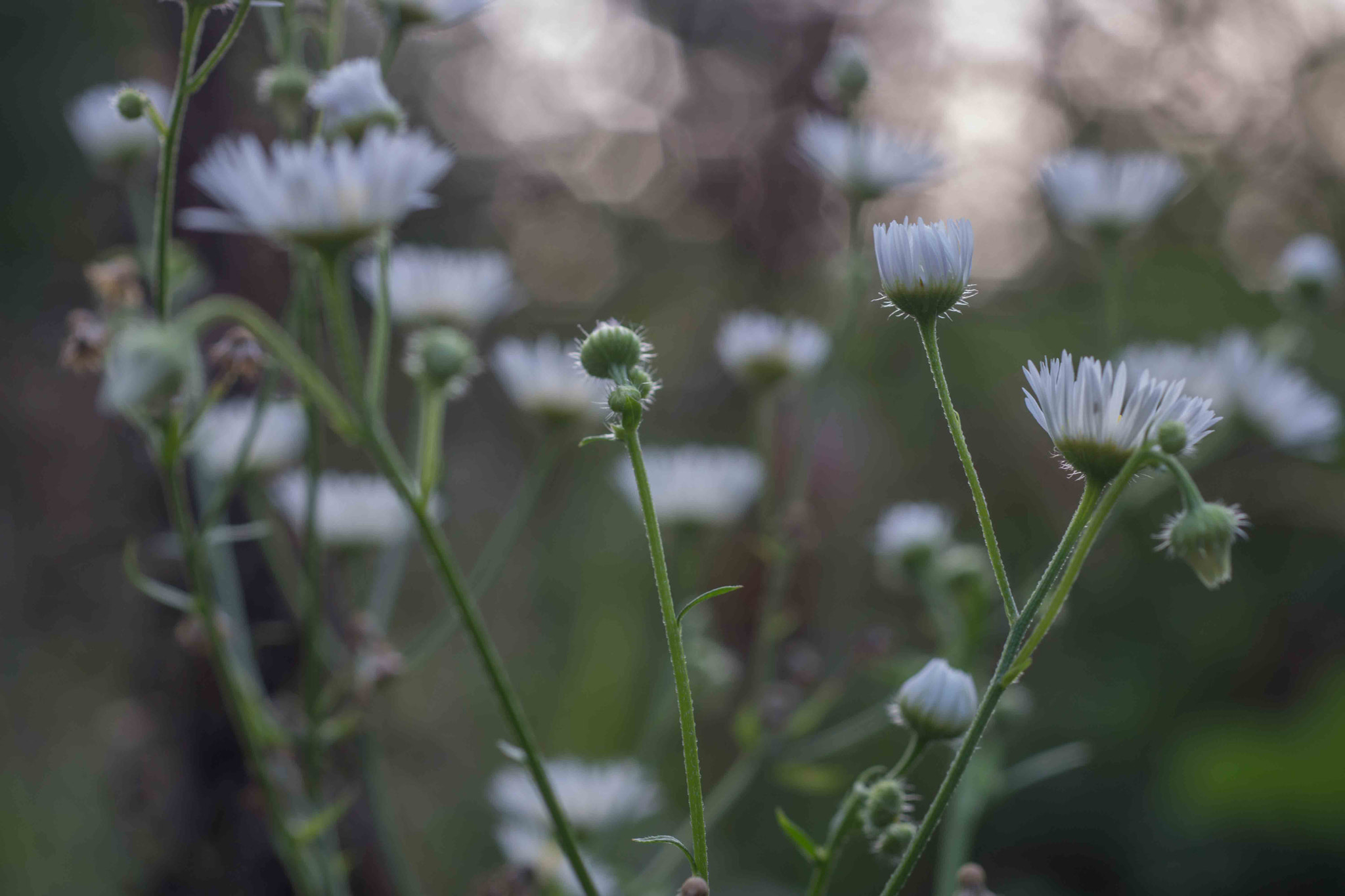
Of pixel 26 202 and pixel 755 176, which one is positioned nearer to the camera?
pixel 755 176

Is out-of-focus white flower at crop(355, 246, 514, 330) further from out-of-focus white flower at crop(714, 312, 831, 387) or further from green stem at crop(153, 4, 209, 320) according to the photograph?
green stem at crop(153, 4, 209, 320)

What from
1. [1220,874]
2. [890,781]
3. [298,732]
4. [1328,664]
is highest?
[890,781]

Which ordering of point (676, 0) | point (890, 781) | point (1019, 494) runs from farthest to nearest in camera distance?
1. point (676, 0)
2. point (1019, 494)
3. point (890, 781)

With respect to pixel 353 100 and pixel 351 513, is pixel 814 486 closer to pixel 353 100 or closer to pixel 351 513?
pixel 351 513

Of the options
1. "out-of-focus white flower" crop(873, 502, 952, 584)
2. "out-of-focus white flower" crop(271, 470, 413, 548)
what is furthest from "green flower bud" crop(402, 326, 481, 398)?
"out-of-focus white flower" crop(873, 502, 952, 584)

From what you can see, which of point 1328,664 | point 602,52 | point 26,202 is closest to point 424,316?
point 1328,664

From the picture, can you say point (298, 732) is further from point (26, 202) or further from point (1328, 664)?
point (26, 202)

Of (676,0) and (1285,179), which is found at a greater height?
(676,0)
